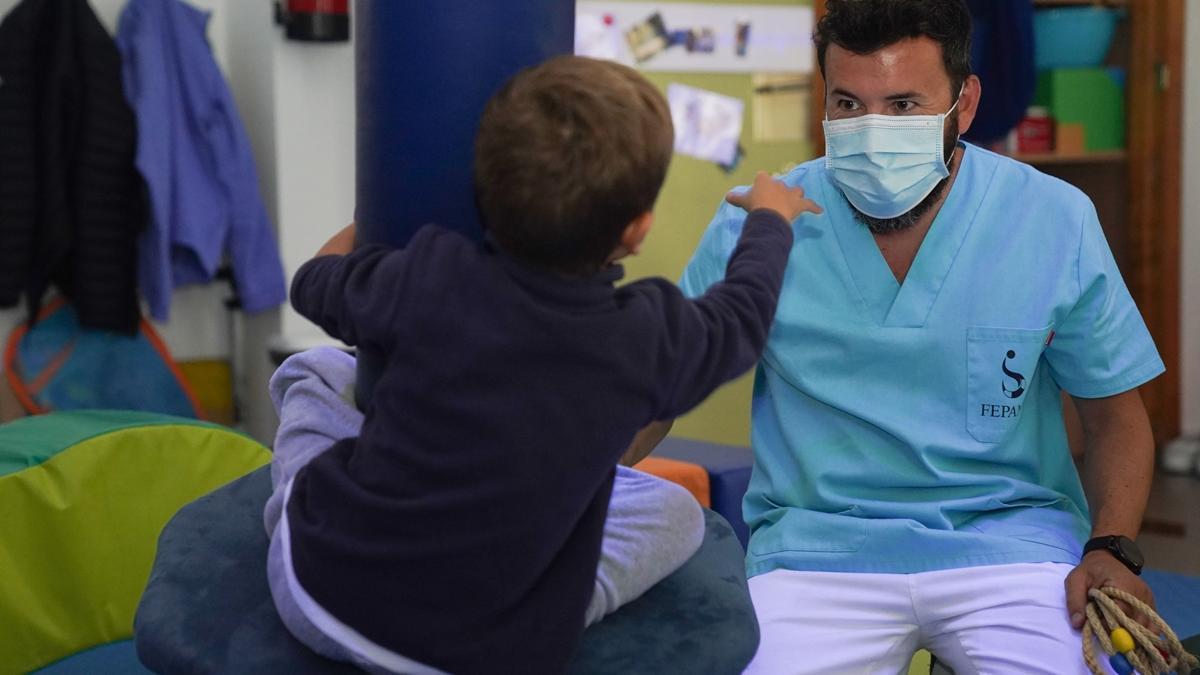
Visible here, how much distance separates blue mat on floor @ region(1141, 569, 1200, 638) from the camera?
7.88 ft

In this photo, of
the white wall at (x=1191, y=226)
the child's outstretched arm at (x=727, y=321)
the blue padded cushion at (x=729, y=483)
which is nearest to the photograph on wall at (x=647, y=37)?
the blue padded cushion at (x=729, y=483)

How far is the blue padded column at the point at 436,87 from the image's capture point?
1.17 meters

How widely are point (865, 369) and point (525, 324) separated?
2.13ft

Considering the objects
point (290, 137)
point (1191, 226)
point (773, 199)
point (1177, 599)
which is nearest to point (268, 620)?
point (773, 199)

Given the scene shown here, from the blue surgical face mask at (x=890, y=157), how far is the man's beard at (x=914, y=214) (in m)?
0.01

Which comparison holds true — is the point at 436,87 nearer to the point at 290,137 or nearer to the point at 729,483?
the point at 729,483

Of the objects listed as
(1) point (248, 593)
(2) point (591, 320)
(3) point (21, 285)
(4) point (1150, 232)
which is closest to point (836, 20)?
(2) point (591, 320)

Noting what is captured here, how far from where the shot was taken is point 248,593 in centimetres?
117

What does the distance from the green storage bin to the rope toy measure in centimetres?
307

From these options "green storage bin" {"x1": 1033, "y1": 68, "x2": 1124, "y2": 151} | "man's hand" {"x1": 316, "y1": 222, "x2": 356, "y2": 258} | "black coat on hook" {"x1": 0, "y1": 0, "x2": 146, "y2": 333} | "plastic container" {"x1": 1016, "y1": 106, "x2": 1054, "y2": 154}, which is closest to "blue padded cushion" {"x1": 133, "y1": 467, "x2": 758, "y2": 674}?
"man's hand" {"x1": 316, "y1": 222, "x2": 356, "y2": 258}

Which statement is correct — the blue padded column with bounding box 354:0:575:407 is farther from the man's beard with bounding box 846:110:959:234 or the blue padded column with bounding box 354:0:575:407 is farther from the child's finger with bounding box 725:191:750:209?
the man's beard with bounding box 846:110:959:234

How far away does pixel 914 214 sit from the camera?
158 centimetres

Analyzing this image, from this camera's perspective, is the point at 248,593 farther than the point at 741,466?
No

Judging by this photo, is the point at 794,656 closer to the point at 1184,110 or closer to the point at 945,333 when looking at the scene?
the point at 945,333
